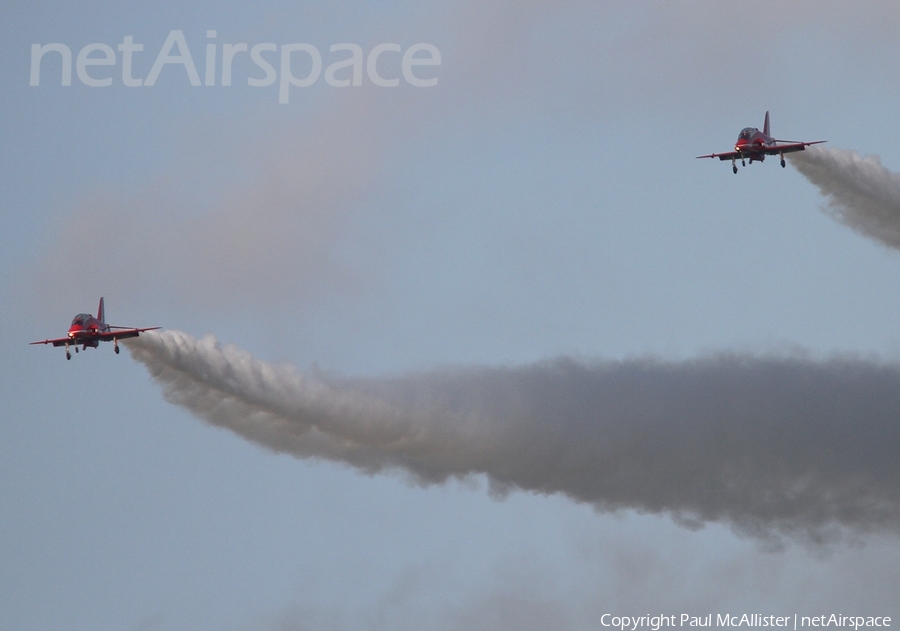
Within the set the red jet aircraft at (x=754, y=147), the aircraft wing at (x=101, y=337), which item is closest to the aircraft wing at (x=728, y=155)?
the red jet aircraft at (x=754, y=147)

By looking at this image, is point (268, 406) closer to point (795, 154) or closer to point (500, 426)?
point (500, 426)

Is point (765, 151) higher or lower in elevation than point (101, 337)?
higher

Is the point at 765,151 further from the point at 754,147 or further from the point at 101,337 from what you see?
the point at 101,337

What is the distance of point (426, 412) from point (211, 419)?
11.4 m

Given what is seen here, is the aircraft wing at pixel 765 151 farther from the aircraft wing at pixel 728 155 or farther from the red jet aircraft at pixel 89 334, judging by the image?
the red jet aircraft at pixel 89 334

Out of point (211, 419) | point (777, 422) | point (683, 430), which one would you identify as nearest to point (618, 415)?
point (683, 430)

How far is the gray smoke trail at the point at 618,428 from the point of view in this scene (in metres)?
78.9

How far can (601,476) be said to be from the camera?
3361 inches

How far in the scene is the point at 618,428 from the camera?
8975cm

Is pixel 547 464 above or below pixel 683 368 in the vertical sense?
below

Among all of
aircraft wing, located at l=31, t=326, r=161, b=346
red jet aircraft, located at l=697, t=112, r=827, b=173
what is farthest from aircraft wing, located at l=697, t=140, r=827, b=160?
aircraft wing, located at l=31, t=326, r=161, b=346

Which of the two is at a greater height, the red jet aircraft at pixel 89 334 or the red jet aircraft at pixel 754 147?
the red jet aircraft at pixel 754 147

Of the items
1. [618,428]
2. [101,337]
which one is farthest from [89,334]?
[618,428]

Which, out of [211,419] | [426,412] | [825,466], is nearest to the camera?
[211,419]
